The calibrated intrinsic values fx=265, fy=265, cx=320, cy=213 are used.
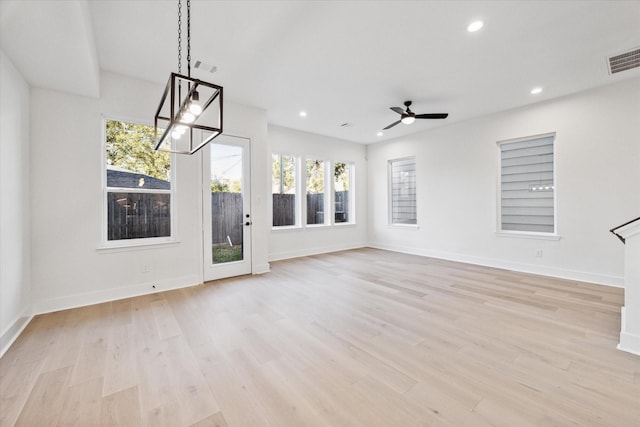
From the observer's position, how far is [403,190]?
281 inches

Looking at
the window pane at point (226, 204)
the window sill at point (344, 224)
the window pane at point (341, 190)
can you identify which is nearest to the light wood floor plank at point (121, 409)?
the window pane at point (226, 204)

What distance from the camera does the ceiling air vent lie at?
10.4 ft

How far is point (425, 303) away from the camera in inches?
134

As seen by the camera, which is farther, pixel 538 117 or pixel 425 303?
pixel 538 117

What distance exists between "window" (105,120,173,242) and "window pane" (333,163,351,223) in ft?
14.1

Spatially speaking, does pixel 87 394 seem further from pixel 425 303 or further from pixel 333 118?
pixel 333 118

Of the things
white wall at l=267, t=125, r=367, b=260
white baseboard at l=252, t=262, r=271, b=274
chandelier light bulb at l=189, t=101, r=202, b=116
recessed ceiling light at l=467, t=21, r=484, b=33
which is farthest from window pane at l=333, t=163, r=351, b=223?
chandelier light bulb at l=189, t=101, r=202, b=116

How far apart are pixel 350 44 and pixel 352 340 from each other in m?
3.16

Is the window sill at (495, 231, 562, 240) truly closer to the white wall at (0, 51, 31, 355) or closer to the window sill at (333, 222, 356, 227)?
the window sill at (333, 222, 356, 227)

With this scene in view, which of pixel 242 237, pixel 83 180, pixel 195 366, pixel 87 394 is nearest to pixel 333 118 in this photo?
pixel 242 237

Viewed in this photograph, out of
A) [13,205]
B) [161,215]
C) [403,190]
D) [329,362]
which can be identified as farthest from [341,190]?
[13,205]

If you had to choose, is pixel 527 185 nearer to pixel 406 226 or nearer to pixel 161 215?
pixel 406 226

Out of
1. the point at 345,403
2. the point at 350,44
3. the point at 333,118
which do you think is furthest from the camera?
the point at 333,118

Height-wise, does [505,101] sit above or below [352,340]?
above
